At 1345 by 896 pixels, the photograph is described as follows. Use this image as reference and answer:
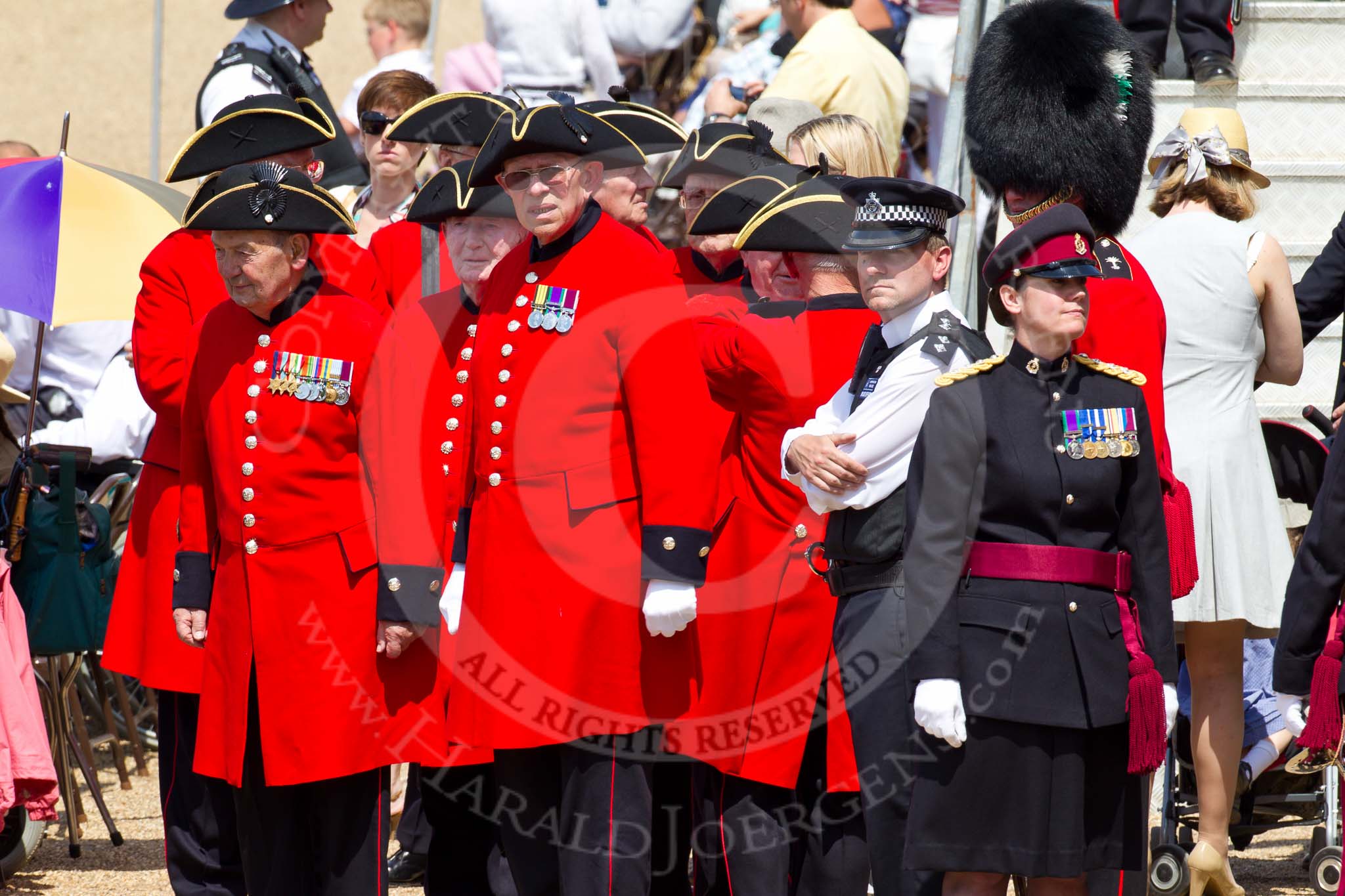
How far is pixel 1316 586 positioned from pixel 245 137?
3.02 meters

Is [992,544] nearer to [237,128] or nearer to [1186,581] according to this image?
[1186,581]

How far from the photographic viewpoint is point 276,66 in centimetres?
732

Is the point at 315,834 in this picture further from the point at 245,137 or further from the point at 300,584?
the point at 245,137

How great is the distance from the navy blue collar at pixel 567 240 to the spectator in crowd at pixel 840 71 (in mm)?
2707

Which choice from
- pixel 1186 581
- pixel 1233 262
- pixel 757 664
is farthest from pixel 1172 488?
pixel 1233 262

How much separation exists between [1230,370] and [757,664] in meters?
1.85

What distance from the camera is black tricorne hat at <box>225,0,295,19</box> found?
7.43 metres

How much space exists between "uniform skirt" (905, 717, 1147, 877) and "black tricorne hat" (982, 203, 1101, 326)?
2.99ft

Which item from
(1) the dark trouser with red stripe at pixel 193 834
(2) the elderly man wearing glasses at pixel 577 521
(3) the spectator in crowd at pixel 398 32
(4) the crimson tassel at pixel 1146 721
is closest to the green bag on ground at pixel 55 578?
(1) the dark trouser with red stripe at pixel 193 834

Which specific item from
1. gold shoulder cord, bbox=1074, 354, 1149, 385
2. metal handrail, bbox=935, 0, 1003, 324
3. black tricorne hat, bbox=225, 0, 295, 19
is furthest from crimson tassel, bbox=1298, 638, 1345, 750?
black tricorne hat, bbox=225, 0, 295, 19

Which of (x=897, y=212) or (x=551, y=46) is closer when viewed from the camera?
(x=897, y=212)

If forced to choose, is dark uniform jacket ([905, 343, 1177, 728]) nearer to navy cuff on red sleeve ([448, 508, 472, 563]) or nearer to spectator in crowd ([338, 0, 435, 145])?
navy cuff on red sleeve ([448, 508, 472, 563])

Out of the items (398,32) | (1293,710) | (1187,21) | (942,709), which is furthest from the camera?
(398,32)

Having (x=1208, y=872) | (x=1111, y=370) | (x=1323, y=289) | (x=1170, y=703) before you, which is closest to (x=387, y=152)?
(x=1111, y=370)
